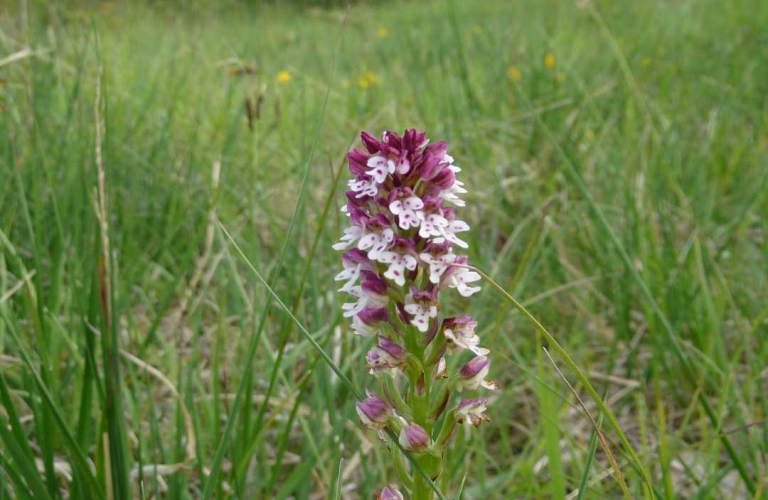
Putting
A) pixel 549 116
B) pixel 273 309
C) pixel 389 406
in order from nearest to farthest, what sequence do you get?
pixel 389 406 → pixel 273 309 → pixel 549 116

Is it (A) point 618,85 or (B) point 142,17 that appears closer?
(A) point 618,85

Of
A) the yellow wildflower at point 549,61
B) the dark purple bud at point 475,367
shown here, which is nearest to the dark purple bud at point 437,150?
the dark purple bud at point 475,367

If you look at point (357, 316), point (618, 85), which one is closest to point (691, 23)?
point (618, 85)

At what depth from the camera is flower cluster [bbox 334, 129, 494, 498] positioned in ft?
3.51

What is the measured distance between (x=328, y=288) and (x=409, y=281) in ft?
4.89

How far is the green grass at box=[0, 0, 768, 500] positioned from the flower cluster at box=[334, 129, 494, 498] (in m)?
0.11

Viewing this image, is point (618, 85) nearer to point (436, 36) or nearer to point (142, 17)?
point (436, 36)

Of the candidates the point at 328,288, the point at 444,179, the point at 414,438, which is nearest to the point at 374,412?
the point at 414,438

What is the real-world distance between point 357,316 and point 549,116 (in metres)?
2.96

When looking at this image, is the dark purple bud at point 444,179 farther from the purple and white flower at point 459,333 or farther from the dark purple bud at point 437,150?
the purple and white flower at point 459,333

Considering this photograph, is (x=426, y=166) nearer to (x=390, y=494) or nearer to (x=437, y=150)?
(x=437, y=150)

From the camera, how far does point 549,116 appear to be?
3863 millimetres

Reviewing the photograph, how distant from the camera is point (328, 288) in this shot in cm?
257

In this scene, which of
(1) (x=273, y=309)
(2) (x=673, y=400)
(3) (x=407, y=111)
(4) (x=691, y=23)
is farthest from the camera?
(4) (x=691, y=23)
